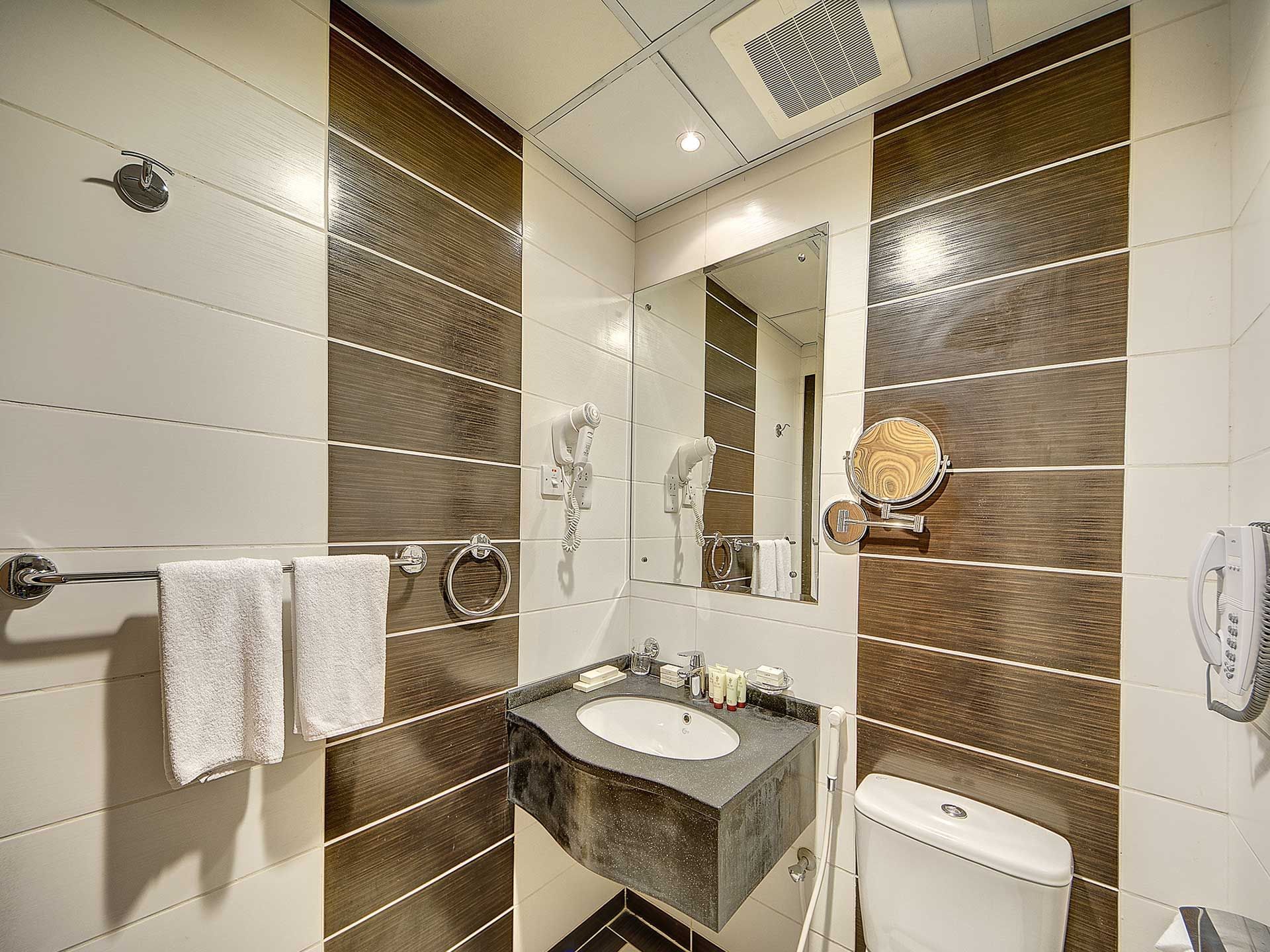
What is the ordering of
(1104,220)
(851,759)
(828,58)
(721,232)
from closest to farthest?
(1104,220) < (828,58) < (851,759) < (721,232)

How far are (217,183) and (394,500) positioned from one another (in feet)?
2.26

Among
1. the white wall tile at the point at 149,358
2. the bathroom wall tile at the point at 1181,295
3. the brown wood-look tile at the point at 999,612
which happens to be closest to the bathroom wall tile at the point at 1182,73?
the bathroom wall tile at the point at 1181,295

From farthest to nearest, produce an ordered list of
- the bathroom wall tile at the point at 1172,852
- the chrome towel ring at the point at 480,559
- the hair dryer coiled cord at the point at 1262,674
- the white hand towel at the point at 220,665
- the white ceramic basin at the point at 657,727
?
the white ceramic basin at the point at 657,727, the chrome towel ring at the point at 480,559, the bathroom wall tile at the point at 1172,852, the white hand towel at the point at 220,665, the hair dryer coiled cord at the point at 1262,674

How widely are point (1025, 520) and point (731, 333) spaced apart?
0.96 metres

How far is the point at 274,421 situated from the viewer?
1.04 metres

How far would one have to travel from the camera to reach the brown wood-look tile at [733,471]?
64.9 inches

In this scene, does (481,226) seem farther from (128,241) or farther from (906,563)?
(906,563)

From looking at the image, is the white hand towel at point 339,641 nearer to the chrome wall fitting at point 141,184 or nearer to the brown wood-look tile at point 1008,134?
the chrome wall fitting at point 141,184

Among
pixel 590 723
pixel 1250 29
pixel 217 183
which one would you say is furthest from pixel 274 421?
pixel 1250 29

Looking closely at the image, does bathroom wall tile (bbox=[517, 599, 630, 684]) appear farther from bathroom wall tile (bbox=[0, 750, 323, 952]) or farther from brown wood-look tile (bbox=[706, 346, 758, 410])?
brown wood-look tile (bbox=[706, 346, 758, 410])

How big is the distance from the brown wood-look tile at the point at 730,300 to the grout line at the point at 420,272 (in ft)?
2.12

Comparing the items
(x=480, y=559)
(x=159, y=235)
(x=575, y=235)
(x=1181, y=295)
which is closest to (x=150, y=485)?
(x=159, y=235)

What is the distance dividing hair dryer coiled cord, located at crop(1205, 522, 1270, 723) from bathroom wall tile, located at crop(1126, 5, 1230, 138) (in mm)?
827

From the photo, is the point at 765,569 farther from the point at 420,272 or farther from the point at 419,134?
the point at 419,134
